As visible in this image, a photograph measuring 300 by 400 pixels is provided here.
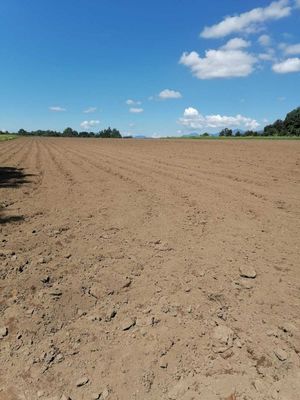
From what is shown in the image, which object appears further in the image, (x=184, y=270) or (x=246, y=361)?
(x=184, y=270)

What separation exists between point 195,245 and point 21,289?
2.77m

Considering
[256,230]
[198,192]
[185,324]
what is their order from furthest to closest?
[198,192] → [256,230] → [185,324]

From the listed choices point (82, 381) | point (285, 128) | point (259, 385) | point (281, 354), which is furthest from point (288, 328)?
point (285, 128)

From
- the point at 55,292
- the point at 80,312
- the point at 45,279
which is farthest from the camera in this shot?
the point at 45,279

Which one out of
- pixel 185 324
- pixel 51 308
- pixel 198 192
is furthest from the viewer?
pixel 198 192

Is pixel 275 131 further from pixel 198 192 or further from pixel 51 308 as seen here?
pixel 51 308

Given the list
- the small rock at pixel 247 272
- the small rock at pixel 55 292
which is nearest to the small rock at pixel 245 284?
the small rock at pixel 247 272

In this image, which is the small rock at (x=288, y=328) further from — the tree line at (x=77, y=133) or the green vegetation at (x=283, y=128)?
the tree line at (x=77, y=133)

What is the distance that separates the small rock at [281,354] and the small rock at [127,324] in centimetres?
148

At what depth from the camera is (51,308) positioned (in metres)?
4.26

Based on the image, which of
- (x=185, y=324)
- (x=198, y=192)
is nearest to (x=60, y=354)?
(x=185, y=324)

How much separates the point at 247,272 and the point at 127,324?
1.89 metres

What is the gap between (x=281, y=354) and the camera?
11.0 feet

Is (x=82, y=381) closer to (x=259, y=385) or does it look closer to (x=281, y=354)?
(x=259, y=385)
